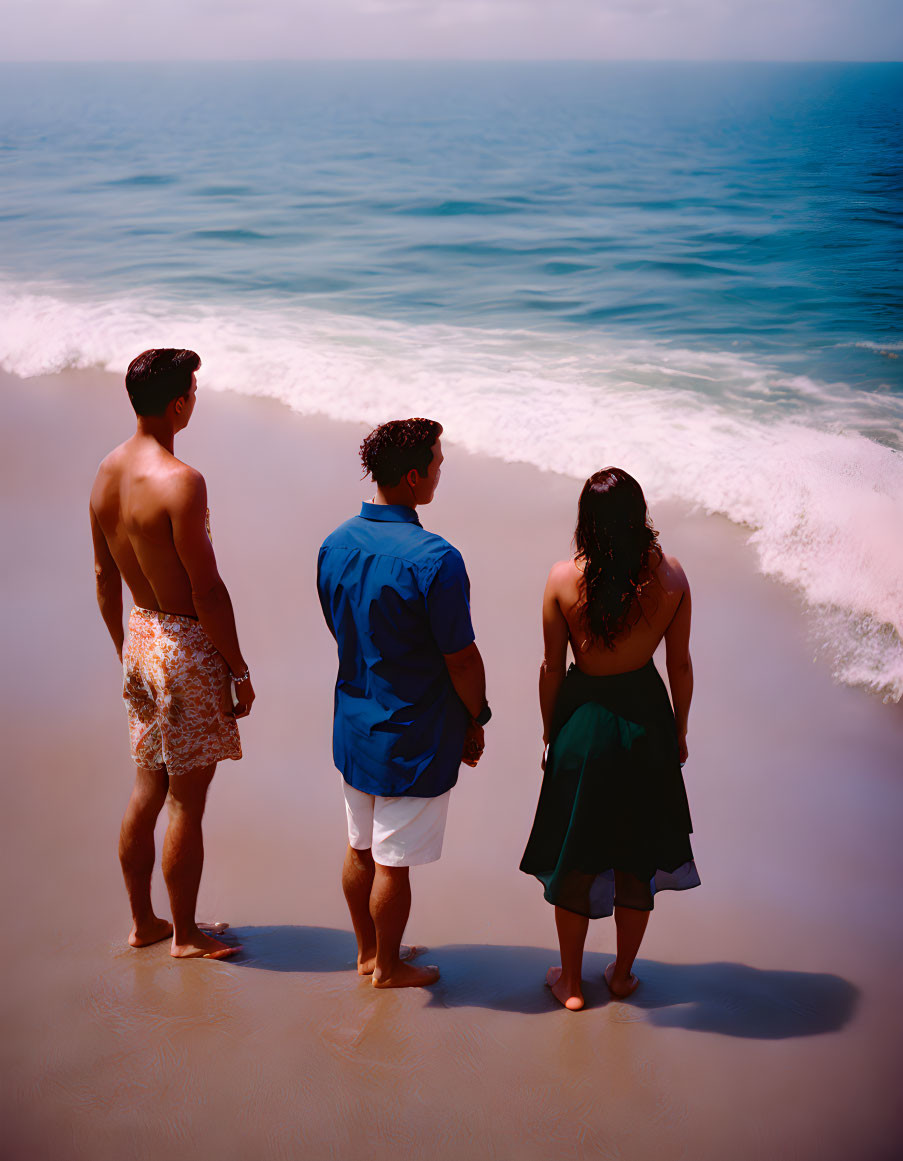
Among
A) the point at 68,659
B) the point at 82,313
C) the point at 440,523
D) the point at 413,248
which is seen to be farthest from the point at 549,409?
the point at 413,248

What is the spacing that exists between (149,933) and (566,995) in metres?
0.99

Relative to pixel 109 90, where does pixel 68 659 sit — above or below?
below

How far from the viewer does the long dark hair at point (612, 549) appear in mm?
1778

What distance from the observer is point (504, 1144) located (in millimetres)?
1754

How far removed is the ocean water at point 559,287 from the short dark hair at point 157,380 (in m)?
2.64

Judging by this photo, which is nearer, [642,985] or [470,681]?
[470,681]

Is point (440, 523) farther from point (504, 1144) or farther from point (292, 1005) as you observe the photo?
point (504, 1144)

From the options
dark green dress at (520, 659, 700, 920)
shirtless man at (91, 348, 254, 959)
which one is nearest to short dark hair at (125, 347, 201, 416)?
shirtless man at (91, 348, 254, 959)

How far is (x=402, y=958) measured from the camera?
2236 millimetres

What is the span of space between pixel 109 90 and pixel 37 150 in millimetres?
16121

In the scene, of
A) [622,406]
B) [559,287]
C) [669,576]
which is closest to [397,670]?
[669,576]

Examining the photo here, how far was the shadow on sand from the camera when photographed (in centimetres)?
206

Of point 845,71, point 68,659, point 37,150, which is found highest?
point 845,71

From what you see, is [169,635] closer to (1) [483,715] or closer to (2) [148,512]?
(2) [148,512]
